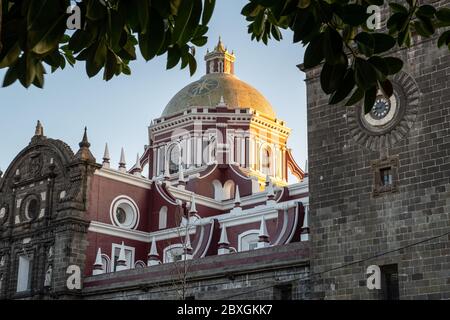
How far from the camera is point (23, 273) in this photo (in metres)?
34.2

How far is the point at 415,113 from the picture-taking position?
20859 mm

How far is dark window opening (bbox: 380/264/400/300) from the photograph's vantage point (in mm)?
20375

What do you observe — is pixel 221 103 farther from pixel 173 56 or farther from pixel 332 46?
pixel 332 46

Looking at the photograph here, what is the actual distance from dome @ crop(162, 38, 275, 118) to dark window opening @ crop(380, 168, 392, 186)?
25.7 metres

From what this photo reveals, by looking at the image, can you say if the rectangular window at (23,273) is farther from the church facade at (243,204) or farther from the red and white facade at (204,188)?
the red and white facade at (204,188)

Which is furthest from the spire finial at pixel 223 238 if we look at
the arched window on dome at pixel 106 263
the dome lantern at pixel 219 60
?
the dome lantern at pixel 219 60

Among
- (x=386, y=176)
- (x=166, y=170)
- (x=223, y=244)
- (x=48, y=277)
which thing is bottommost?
(x=48, y=277)

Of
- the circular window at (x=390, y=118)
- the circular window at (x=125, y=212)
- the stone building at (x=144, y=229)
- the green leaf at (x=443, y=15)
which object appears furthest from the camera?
the circular window at (x=125, y=212)

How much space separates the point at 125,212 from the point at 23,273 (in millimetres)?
5154

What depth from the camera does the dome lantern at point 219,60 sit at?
51.6 metres

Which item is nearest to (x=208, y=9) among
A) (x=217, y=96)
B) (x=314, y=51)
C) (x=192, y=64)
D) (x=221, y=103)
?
(x=314, y=51)

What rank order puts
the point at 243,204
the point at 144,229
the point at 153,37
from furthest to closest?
the point at 243,204 < the point at 144,229 < the point at 153,37

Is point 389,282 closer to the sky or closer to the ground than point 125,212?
closer to the ground

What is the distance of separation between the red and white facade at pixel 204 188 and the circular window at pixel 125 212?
1.8 inches
